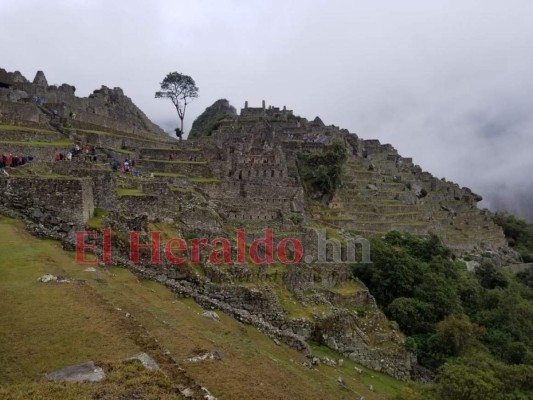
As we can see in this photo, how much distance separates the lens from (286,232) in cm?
3278

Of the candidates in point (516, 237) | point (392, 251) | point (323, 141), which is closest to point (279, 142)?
point (323, 141)

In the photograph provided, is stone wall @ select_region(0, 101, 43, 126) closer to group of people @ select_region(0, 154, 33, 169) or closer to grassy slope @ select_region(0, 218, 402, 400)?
group of people @ select_region(0, 154, 33, 169)

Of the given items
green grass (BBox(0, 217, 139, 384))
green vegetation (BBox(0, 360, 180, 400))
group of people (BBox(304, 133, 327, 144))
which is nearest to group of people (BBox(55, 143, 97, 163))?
green grass (BBox(0, 217, 139, 384))

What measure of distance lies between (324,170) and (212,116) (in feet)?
122

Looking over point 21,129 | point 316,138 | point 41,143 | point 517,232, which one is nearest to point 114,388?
point 41,143

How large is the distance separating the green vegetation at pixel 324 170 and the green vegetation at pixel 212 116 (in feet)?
88.7

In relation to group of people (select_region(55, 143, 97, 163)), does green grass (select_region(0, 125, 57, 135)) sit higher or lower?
higher

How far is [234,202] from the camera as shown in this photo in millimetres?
39250

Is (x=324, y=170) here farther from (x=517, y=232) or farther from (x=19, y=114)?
(x=517, y=232)

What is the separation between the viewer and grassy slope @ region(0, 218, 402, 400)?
902cm

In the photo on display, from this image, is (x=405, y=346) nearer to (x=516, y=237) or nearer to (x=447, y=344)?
(x=447, y=344)

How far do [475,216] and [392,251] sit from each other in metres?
40.4

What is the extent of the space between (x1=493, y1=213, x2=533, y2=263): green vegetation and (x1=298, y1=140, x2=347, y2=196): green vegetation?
124ft

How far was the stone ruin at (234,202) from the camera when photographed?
1900 centimetres
